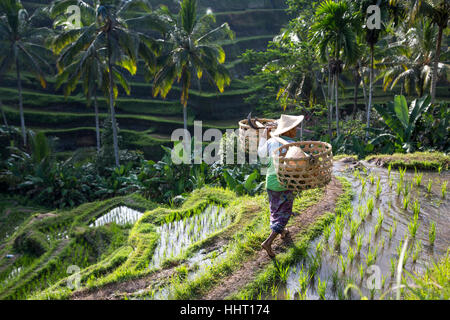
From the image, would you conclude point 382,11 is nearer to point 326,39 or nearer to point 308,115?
point 326,39

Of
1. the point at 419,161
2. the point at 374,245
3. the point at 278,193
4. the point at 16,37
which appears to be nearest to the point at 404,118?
the point at 419,161

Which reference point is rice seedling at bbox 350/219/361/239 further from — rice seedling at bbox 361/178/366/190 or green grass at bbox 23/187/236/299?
rice seedling at bbox 361/178/366/190

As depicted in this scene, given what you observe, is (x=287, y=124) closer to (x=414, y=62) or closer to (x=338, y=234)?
(x=338, y=234)

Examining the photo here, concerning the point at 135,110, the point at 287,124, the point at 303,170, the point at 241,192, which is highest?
the point at 135,110

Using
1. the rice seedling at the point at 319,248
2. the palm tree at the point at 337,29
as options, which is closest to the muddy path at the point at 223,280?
the rice seedling at the point at 319,248

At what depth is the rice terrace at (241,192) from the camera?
2881mm

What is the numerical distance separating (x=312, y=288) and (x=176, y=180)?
6406mm

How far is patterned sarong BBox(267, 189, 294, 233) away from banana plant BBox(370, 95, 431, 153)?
217 inches

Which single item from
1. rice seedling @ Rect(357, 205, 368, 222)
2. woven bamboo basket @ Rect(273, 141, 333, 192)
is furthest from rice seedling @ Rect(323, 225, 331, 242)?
woven bamboo basket @ Rect(273, 141, 333, 192)

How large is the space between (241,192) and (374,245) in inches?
123

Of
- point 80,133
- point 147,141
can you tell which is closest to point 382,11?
point 147,141

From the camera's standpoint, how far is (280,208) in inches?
122

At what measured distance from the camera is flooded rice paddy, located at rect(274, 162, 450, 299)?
106 inches

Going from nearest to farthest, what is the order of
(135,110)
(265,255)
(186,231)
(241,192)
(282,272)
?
(282,272) < (265,255) < (186,231) < (241,192) < (135,110)
